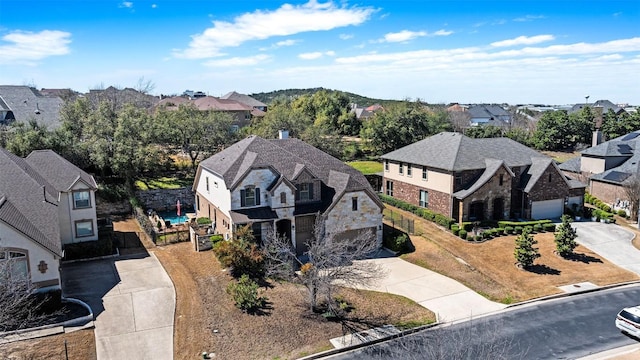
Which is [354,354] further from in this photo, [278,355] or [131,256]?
[131,256]

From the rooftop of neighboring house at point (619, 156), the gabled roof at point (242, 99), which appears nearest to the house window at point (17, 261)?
the rooftop of neighboring house at point (619, 156)

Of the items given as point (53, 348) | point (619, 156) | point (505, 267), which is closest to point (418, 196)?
point (505, 267)

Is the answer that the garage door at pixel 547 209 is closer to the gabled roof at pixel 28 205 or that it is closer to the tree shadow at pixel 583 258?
the tree shadow at pixel 583 258

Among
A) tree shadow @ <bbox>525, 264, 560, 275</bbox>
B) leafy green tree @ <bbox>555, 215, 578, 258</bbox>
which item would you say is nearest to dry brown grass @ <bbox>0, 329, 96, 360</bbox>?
tree shadow @ <bbox>525, 264, 560, 275</bbox>

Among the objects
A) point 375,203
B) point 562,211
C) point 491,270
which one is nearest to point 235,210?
point 375,203

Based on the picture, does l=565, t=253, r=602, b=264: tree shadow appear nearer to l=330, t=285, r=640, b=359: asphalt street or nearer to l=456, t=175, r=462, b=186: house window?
l=330, t=285, r=640, b=359: asphalt street
